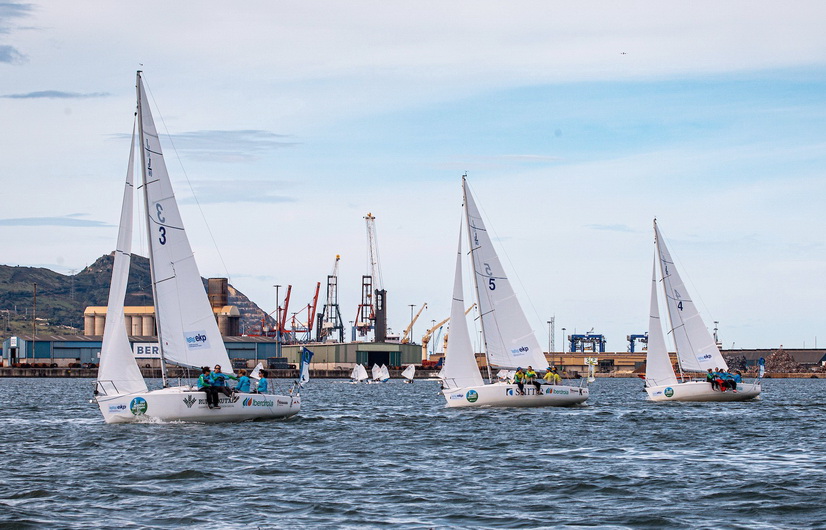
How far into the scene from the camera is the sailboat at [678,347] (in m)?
53.9

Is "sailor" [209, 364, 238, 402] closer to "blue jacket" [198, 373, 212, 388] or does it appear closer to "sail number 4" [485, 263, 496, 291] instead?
"blue jacket" [198, 373, 212, 388]

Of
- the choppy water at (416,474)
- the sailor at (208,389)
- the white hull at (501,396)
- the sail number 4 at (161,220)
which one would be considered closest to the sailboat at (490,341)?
the white hull at (501,396)

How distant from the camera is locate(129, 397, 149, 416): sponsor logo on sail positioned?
34.8 m

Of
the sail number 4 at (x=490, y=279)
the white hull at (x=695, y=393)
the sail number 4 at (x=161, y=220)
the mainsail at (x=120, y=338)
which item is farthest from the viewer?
the white hull at (x=695, y=393)

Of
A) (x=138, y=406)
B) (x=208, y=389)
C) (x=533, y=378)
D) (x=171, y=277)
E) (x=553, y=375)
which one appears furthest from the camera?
(x=553, y=375)

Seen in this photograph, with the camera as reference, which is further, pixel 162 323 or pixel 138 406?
pixel 162 323

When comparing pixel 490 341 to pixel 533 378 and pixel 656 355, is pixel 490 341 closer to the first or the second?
pixel 533 378

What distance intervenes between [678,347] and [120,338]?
3161 cm

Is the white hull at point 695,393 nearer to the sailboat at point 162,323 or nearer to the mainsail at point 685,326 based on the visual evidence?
the mainsail at point 685,326

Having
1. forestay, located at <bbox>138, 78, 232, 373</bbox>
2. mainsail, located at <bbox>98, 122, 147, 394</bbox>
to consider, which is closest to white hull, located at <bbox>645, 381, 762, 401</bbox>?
forestay, located at <bbox>138, 78, 232, 373</bbox>

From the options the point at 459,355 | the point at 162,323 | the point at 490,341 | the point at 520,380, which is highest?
the point at 162,323

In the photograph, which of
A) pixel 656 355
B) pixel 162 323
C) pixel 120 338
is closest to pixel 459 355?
pixel 656 355

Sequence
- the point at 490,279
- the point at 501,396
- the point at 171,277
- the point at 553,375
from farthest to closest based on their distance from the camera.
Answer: the point at 553,375 → the point at 490,279 → the point at 501,396 → the point at 171,277

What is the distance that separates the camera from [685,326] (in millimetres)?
56781
